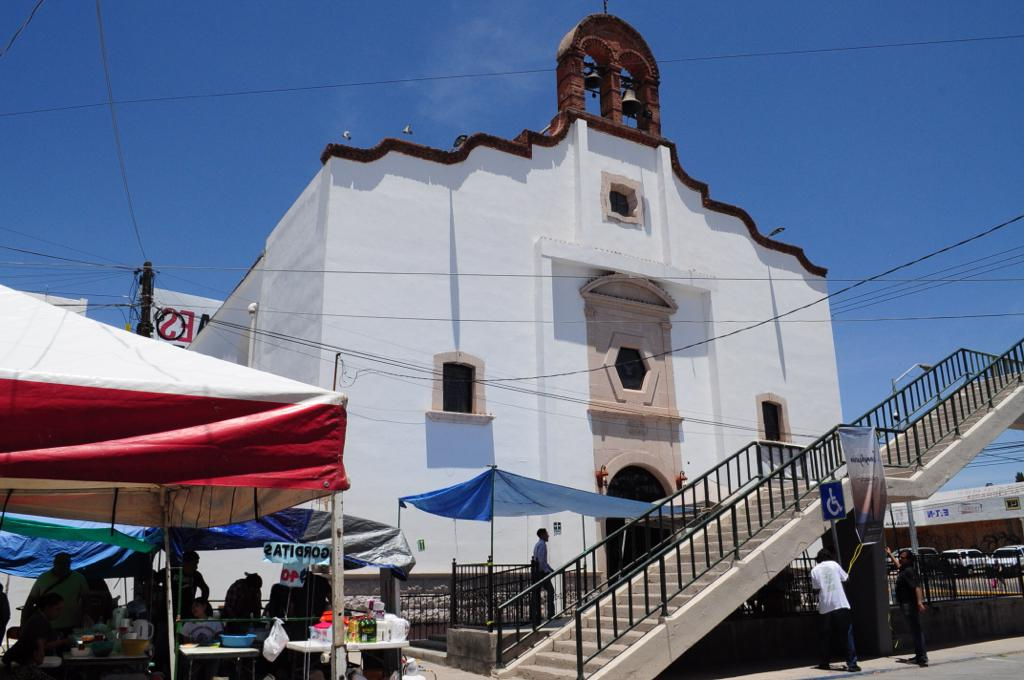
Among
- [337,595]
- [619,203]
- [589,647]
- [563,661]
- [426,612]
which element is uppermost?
[619,203]

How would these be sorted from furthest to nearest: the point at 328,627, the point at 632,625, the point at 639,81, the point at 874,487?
the point at 639,81 < the point at 874,487 < the point at 632,625 < the point at 328,627

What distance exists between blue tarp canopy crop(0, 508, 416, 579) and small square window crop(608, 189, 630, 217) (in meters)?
13.5

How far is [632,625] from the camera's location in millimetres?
9984

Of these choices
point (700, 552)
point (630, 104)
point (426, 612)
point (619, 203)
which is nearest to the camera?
point (700, 552)

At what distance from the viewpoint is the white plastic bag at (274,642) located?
704cm

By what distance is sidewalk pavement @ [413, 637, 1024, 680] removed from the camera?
10.7 metres

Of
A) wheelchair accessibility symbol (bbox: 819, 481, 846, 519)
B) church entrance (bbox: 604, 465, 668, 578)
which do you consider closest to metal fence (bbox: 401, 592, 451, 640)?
church entrance (bbox: 604, 465, 668, 578)

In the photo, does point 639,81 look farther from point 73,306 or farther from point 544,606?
point 73,306

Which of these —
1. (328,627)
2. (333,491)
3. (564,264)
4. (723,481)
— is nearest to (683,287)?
(564,264)

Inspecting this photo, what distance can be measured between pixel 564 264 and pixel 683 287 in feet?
12.7

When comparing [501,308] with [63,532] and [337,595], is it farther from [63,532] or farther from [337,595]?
[337,595]

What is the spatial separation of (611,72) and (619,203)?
3.85 meters

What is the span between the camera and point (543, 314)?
65.3ft

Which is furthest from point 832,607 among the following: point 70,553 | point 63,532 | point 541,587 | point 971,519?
point 971,519
